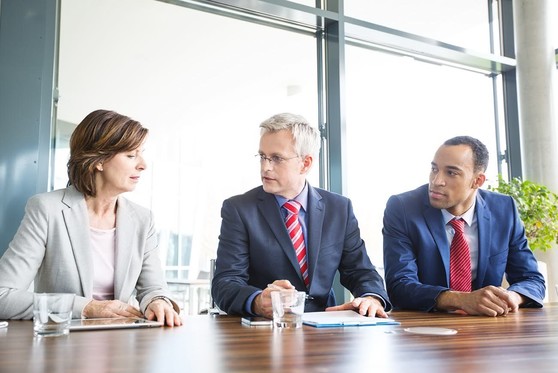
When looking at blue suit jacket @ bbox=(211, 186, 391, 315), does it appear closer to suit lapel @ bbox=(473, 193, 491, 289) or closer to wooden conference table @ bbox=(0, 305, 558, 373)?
suit lapel @ bbox=(473, 193, 491, 289)

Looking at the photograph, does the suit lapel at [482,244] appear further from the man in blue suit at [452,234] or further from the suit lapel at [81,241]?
the suit lapel at [81,241]

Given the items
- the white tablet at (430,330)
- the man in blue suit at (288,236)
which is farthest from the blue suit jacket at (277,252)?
the white tablet at (430,330)

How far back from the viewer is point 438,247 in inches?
96.8

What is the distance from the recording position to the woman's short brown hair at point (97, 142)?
7.36 ft

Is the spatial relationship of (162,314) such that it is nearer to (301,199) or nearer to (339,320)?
(339,320)

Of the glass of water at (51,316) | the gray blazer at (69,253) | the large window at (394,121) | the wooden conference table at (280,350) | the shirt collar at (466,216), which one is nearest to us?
the wooden conference table at (280,350)

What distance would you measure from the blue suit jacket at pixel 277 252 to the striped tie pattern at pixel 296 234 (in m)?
0.03

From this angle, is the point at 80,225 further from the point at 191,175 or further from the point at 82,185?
the point at 191,175

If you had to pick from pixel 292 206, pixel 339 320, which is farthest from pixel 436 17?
pixel 339 320

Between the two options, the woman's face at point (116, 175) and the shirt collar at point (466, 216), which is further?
the shirt collar at point (466, 216)

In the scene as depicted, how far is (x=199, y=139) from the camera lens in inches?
145

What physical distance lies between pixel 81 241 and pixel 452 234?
1600 millimetres

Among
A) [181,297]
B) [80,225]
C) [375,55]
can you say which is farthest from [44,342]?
[375,55]

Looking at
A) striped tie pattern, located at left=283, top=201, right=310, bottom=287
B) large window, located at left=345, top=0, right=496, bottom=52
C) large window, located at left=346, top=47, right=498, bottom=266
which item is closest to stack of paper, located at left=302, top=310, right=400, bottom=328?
striped tie pattern, located at left=283, top=201, right=310, bottom=287
